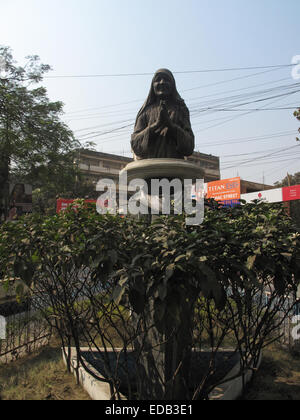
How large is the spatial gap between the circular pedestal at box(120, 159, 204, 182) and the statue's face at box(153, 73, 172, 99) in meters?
1.29

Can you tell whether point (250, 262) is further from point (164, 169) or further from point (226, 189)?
point (226, 189)

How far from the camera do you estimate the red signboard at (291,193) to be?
15272 mm

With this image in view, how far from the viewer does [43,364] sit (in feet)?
13.7

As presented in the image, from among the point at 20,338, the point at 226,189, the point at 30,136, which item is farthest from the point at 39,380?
the point at 226,189

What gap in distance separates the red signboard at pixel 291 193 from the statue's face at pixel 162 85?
12.6m

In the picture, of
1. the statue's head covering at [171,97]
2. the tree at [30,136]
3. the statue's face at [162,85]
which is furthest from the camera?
the tree at [30,136]

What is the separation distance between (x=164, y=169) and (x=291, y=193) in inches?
525

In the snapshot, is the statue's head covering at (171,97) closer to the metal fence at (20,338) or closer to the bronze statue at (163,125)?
the bronze statue at (163,125)

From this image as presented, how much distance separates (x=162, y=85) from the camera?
4801 millimetres

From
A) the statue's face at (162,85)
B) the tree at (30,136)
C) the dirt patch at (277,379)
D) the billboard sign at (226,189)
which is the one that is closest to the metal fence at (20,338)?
the dirt patch at (277,379)

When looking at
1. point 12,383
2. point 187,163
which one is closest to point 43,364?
point 12,383
